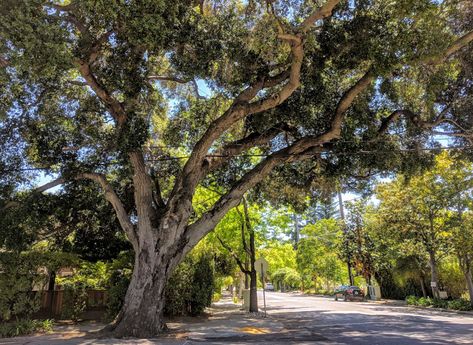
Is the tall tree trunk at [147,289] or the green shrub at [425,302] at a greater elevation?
the tall tree trunk at [147,289]

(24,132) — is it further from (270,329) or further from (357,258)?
(357,258)

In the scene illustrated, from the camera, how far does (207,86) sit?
45.4ft

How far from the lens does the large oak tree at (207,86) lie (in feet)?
32.1

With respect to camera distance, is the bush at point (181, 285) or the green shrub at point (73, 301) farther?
the green shrub at point (73, 301)

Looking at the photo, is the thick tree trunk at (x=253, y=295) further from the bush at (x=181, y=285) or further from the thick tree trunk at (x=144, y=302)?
the thick tree trunk at (x=144, y=302)

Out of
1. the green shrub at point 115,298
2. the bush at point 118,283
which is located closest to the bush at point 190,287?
the bush at point 118,283

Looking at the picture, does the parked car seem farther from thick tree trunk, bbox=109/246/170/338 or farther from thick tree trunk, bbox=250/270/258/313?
thick tree trunk, bbox=109/246/170/338

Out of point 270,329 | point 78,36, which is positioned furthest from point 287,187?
point 78,36

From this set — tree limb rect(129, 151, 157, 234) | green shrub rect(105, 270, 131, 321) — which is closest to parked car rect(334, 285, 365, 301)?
green shrub rect(105, 270, 131, 321)

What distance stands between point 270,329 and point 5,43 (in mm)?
11993

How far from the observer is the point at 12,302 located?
14.2m

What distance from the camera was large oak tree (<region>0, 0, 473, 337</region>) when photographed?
9.78 metres

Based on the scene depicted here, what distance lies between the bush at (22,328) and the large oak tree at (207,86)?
11.7 feet

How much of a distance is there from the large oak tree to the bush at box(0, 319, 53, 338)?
11.7 feet
